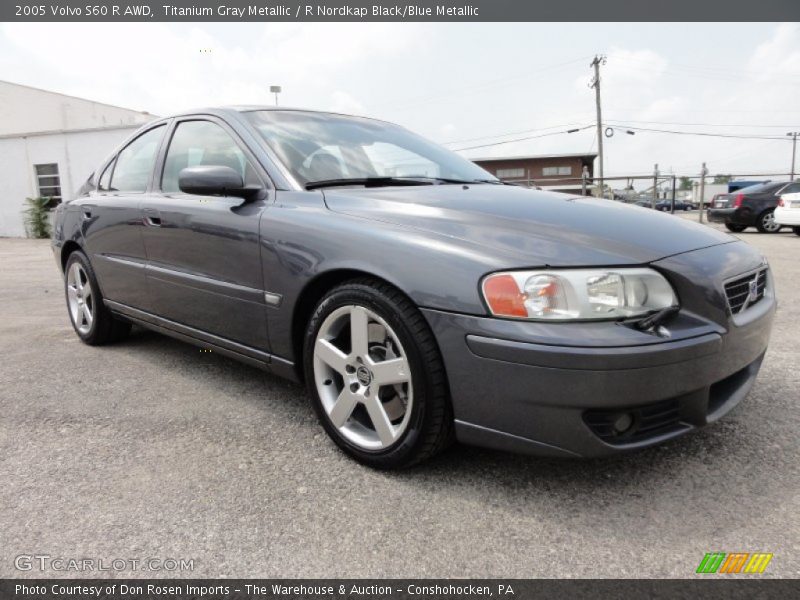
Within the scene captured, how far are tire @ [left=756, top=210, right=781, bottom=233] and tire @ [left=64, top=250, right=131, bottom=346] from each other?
12920 millimetres

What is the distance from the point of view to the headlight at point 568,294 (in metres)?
1.77

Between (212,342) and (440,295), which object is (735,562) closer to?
(440,295)

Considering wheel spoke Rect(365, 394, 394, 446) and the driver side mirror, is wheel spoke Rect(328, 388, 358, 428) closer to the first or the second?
wheel spoke Rect(365, 394, 394, 446)

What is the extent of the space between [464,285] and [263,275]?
101cm

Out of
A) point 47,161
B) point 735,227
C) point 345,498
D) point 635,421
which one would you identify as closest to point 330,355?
point 345,498

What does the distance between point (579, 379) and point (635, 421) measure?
29 cm

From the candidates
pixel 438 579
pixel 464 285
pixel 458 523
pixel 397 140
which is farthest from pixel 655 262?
pixel 397 140

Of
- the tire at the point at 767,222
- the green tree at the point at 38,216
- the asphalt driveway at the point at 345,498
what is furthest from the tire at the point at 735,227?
the green tree at the point at 38,216

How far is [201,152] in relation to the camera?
10.1 feet

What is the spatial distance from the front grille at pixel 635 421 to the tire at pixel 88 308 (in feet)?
10.8

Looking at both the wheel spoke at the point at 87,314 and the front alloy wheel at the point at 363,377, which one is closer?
the front alloy wheel at the point at 363,377

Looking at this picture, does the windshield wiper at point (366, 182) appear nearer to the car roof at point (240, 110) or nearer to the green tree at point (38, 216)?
the car roof at point (240, 110)

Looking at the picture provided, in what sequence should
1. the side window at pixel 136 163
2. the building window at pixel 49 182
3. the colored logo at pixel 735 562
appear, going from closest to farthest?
the colored logo at pixel 735 562 < the side window at pixel 136 163 < the building window at pixel 49 182

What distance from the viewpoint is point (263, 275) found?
8.14ft
